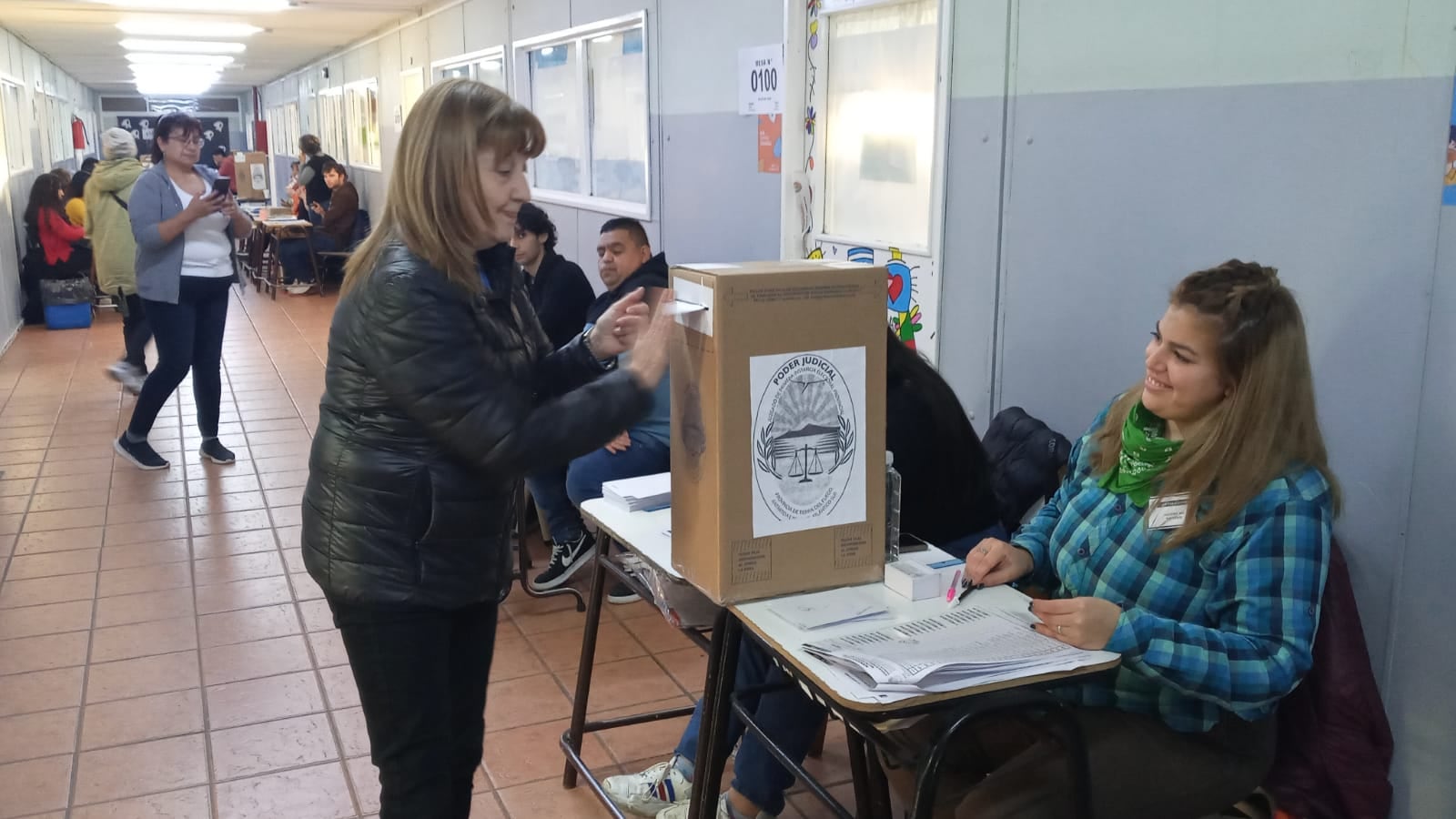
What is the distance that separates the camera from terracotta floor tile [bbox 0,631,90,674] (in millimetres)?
3132

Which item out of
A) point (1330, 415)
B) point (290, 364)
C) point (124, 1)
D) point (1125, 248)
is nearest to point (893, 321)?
point (1125, 248)

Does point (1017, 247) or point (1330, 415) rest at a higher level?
point (1017, 247)

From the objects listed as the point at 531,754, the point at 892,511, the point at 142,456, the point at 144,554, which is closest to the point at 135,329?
the point at 142,456

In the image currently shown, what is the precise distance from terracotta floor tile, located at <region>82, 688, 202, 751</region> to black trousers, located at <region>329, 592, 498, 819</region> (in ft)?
4.36

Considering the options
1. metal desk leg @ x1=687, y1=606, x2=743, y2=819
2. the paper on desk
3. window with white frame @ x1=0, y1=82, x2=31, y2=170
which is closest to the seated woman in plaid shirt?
the paper on desk

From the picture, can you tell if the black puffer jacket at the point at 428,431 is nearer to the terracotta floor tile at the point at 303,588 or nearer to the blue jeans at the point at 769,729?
the blue jeans at the point at 769,729

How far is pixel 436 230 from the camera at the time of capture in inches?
61.1

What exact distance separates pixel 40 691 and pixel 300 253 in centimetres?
881

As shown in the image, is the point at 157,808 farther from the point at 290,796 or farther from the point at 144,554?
the point at 144,554

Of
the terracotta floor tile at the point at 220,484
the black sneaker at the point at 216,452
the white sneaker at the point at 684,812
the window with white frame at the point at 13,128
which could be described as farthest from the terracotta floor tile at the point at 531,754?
the window with white frame at the point at 13,128

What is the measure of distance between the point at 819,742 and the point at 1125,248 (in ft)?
4.18

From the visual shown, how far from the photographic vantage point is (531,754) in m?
2.68

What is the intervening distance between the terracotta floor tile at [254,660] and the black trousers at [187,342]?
194 centimetres

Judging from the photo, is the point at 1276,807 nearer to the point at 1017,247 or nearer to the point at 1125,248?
the point at 1125,248
